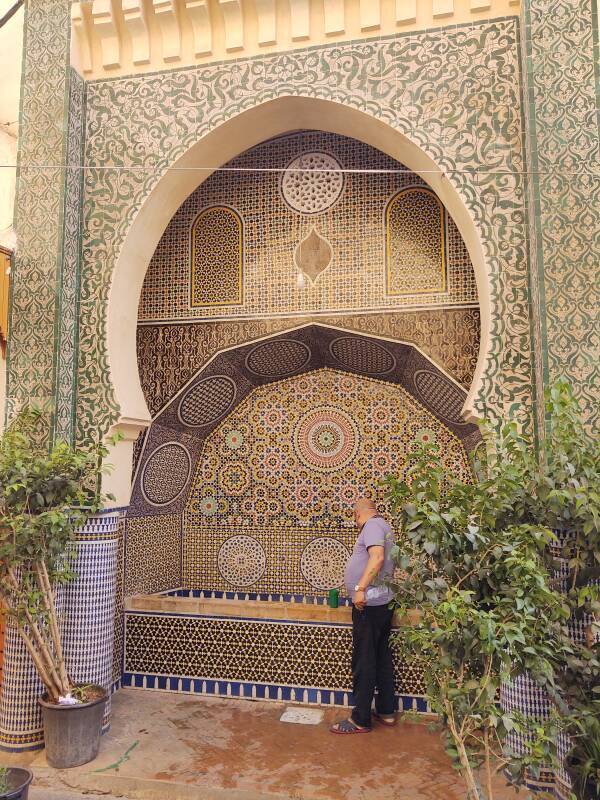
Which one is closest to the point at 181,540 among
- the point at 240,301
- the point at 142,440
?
the point at 142,440

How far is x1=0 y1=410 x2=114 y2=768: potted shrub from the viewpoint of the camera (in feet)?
11.2

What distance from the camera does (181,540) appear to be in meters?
5.67

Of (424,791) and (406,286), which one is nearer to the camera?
(424,791)

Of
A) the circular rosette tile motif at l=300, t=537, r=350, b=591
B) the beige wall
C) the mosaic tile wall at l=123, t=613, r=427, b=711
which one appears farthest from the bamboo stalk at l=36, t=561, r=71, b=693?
the beige wall

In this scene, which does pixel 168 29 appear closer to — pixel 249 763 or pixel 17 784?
pixel 17 784

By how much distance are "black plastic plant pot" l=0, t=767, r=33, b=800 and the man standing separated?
5.77 ft

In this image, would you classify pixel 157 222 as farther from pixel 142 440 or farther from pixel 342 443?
pixel 342 443

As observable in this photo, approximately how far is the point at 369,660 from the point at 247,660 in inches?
40.8

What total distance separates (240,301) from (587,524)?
9.75 feet

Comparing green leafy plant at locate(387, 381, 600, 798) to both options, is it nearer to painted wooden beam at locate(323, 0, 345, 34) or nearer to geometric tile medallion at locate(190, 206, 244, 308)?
geometric tile medallion at locate(190, 206, 244, 308)

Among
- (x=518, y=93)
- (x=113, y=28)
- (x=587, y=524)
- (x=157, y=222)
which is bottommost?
(x=587, y=524)

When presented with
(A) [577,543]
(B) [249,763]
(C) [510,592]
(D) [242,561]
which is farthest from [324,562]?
(C) [510,592]

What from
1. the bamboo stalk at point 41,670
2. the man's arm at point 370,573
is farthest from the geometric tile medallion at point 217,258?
the bamboo stalk at point 41,670

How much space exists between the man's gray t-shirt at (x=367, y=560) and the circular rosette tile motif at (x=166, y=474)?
186 cm
